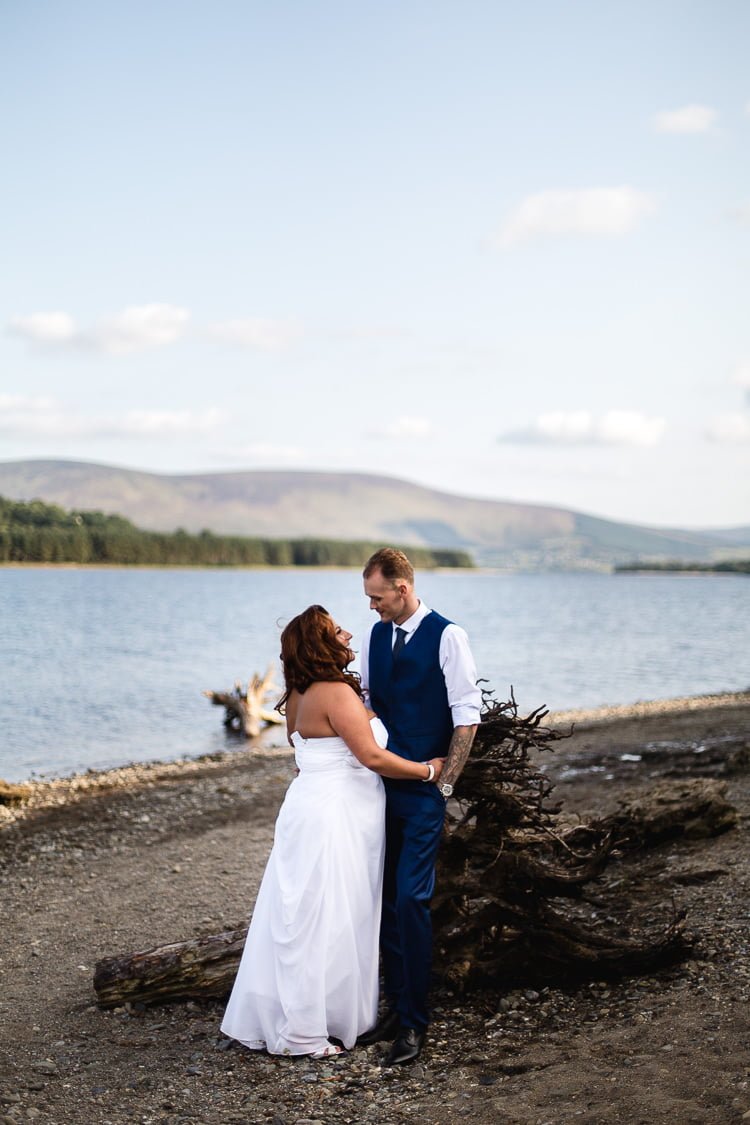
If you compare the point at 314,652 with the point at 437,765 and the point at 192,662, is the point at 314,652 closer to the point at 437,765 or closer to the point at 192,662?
the point at 437,765

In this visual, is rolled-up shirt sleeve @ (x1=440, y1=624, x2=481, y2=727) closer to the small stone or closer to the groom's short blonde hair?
the groom's short blonde hair

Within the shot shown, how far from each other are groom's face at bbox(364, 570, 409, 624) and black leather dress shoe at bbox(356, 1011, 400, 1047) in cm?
243

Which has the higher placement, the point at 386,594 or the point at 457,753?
the point at 386,594

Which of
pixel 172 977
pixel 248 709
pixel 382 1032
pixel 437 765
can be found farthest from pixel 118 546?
pixel 437 765

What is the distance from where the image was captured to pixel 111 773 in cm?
1825

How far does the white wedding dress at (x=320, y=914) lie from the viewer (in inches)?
222

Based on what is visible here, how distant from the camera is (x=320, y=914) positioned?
5637 mm

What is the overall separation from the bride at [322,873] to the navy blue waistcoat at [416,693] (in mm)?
152

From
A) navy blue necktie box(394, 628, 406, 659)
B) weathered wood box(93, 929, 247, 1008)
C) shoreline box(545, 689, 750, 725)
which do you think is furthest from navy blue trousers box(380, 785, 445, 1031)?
shoreline box(545, 689, 750, 725)

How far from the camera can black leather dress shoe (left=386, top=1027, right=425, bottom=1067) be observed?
552cm

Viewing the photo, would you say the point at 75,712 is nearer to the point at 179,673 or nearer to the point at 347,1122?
the point at 179,673

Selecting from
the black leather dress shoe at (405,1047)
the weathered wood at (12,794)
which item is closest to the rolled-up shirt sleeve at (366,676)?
the black leather dress shoe at (405,1047)

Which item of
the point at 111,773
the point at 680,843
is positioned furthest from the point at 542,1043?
the point at 111,773

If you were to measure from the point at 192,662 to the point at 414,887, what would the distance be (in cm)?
3701
